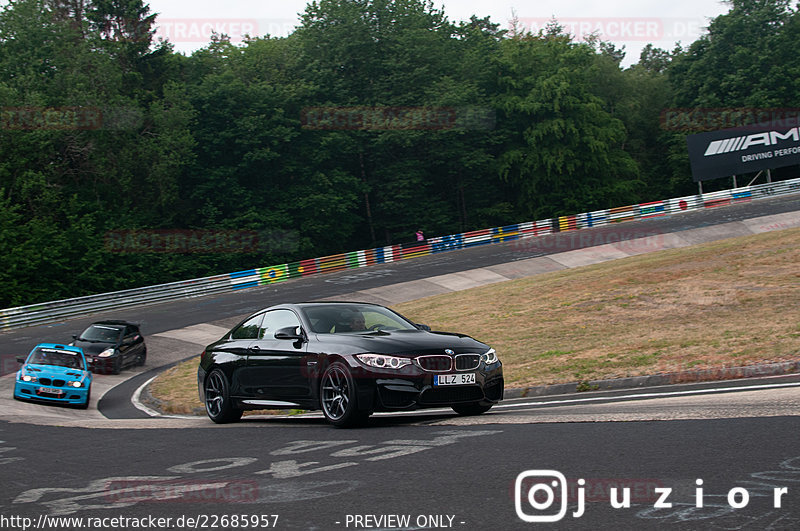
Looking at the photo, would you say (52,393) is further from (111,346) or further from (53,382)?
(111,346)

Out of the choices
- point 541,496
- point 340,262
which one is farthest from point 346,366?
point 340,262

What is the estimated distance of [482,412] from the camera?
10531 mm

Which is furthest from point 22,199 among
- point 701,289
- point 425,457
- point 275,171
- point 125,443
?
point 425,457

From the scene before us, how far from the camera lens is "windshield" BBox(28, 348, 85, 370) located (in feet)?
62.7

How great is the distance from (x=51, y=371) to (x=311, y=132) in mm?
49792

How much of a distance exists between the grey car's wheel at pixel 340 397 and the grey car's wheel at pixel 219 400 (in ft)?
7.44

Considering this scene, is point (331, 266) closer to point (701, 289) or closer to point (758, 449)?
point (701, 289)

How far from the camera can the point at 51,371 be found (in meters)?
18.6

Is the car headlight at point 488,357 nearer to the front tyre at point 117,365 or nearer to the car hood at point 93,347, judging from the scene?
the front tyre at point 117,365

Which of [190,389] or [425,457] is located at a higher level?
[425,457]

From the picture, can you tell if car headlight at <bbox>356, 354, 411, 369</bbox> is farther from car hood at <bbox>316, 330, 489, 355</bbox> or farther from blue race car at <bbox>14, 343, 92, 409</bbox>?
blue race car at <bbox>14, 343, 92, 409</bbox>

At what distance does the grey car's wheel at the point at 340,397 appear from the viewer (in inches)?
368

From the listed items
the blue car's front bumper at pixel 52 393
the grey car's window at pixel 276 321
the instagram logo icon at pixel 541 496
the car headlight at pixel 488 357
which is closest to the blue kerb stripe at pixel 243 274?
the blue car's front bumper at pixel 52 393

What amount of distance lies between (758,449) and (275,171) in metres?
61.3
